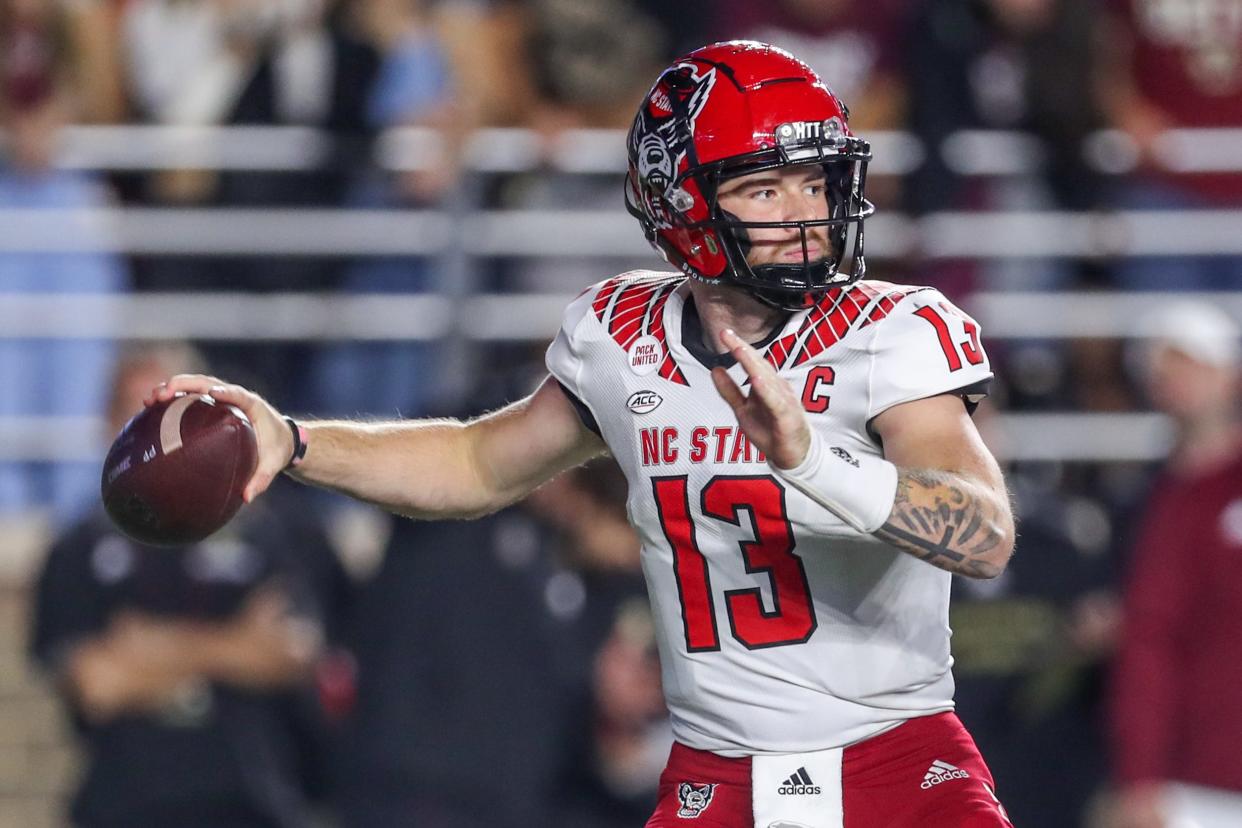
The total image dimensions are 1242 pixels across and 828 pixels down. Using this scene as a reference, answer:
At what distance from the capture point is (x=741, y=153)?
12.8 ft

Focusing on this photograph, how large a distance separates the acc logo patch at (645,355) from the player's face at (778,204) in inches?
10.2

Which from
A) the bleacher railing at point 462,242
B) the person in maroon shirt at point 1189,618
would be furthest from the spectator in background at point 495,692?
the person in maroon shirt at point 1189,618

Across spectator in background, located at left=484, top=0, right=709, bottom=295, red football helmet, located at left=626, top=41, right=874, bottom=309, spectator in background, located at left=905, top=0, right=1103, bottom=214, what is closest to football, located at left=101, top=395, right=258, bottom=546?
red football helmet, located at left=626, top=41, right=874, bottom=309

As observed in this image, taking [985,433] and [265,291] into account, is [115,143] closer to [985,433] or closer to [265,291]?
[265,291]

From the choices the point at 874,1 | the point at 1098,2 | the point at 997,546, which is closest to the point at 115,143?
the point at 874,1

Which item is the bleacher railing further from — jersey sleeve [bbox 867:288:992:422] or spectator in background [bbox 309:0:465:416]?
jersey sleeve [bbox 867:288:992:422]

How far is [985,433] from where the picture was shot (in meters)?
7.37

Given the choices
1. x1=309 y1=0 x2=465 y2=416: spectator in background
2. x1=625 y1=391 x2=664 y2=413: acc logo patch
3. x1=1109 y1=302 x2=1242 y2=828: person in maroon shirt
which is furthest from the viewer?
x1=309 y1=0 x2=465 y2=416: spectator in background

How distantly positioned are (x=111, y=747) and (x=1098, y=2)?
4.75 meters

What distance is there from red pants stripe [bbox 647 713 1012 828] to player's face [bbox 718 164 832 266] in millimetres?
891

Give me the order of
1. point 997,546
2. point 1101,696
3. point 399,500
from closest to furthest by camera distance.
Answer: point 997,546 < point 399,500 < point 1101,696

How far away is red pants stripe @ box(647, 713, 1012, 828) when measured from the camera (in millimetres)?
3660

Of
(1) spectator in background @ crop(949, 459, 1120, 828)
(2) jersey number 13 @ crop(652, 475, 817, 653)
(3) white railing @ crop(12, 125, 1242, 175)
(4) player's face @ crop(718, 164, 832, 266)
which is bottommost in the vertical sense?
(1) spectator in background @ crop(949, 459, 1120, 828)

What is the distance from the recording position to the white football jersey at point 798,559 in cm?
375
